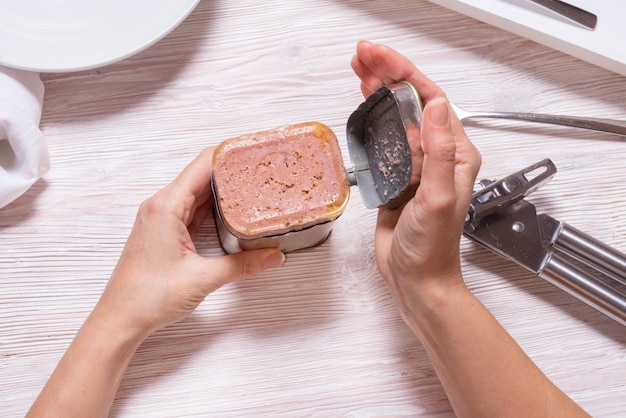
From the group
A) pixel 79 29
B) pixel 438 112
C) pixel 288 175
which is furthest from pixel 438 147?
pixel 79 29

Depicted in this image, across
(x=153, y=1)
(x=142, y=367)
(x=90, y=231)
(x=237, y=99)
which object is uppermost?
(x=153, y=1)

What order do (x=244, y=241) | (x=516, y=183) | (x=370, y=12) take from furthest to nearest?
1. (x=370, y=12)
2. (x=516, y=183)
3. (x=244, y=241)

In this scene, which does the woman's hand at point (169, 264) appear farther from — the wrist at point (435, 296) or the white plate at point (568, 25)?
the white plate at point (568, 25)

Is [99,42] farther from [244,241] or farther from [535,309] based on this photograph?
[535,309]

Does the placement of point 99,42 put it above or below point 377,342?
above

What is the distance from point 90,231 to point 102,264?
0.04m

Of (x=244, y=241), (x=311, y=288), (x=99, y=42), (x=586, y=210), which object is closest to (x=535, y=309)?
(x=586, y=210)

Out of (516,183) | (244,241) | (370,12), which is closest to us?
(244,241)

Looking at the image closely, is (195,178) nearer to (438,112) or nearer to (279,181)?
(279,181)

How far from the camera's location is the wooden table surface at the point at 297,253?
0.80 meters

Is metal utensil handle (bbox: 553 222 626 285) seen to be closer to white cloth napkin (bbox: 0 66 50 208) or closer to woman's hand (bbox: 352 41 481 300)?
woman's hand (bbox: 352 41 481 300)

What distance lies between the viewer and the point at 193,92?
845 mm

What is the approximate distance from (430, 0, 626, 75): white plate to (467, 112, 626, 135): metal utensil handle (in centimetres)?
8

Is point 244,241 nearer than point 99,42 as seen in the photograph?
Yes
